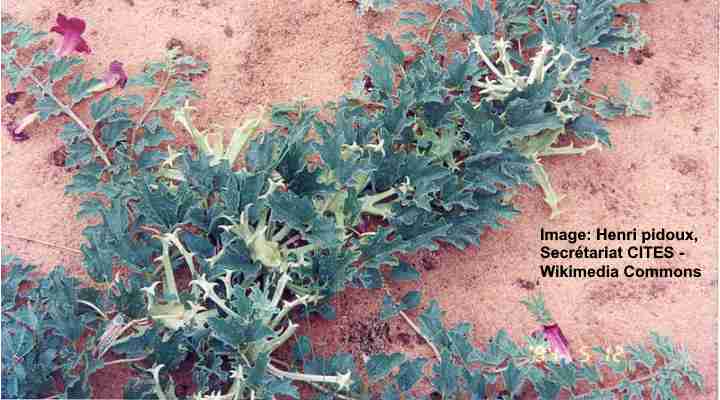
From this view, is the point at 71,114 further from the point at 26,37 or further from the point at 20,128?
the point at 26,37

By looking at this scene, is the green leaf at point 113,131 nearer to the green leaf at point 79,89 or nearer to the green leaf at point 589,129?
the green leaf at point 79,89

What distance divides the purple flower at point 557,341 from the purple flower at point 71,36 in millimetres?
2112

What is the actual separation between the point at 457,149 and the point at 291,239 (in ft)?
2.33

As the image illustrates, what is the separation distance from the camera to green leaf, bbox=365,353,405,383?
2406 mm

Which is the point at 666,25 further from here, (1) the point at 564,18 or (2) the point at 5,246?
(2) the point at 5,246

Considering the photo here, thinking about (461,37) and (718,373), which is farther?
(461,37)

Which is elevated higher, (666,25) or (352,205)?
(666,25)

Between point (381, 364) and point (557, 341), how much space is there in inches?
25.8

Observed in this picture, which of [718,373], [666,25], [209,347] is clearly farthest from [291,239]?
[666,25]

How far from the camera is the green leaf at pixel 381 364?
2.41 metres

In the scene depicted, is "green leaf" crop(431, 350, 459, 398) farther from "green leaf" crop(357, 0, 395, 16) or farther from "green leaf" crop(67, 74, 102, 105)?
"green leaf" crop(67, 74, 102, 105)

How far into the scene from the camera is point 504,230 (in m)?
2.90

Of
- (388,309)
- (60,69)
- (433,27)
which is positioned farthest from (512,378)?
(60,69)

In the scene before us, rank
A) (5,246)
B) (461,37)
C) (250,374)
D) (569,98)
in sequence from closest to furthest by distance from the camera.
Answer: (250,374) < (5,246) < (569,98) < (461,37)
